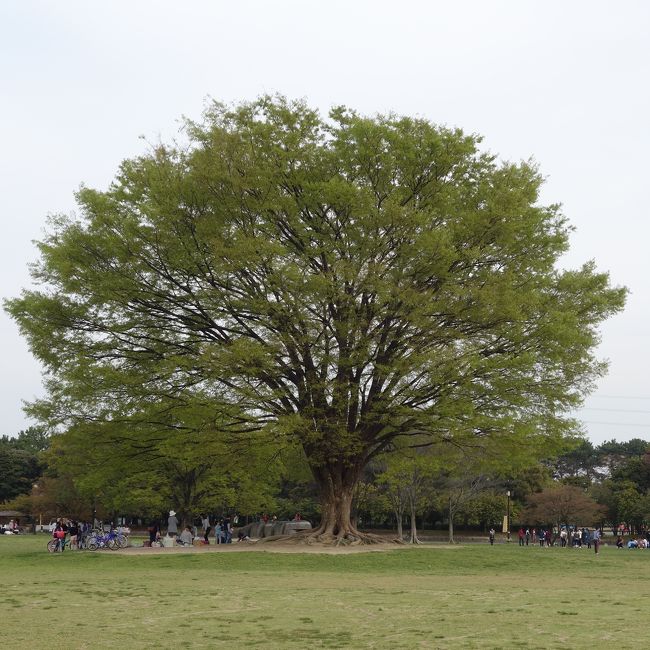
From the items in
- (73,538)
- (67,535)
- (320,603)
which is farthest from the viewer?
(67,535)

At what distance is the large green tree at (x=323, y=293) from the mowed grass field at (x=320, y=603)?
5.98 metres

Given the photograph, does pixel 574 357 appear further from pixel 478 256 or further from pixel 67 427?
pixel 67 427

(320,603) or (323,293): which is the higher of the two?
(323,293)

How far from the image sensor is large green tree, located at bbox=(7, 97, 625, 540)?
29.3m

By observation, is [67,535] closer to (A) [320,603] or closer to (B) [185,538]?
(B) [185,538]

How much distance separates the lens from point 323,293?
2892cm

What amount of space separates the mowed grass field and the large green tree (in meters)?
5.98

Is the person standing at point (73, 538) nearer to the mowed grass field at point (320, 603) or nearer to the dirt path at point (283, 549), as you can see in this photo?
the dirt path at point (283, 549)

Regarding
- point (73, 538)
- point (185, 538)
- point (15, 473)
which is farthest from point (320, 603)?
point (15, 473)

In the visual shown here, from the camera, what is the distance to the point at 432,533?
80562 millimetres

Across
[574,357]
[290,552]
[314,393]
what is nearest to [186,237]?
[314,393]

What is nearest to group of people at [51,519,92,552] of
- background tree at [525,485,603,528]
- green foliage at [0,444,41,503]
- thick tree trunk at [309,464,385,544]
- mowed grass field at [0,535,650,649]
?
mowed grass field at [0,535,650,649]

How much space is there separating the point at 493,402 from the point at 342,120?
11997 millimetres

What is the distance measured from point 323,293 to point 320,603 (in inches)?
601
